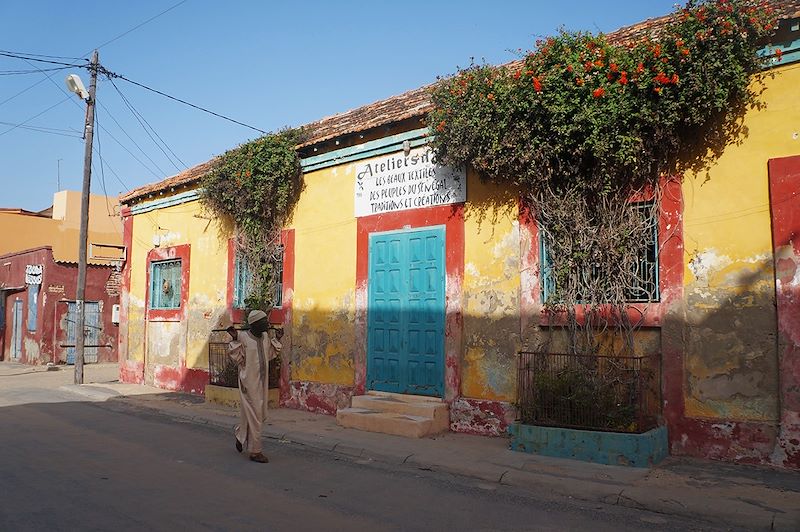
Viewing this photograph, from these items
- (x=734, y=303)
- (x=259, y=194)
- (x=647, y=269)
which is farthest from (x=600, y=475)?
(x=259, y=194)

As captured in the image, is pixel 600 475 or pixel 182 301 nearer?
pixel 600 475

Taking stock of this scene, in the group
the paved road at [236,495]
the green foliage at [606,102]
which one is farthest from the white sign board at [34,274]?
the green foliage at [606,102]

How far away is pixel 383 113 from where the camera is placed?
37.7 ft

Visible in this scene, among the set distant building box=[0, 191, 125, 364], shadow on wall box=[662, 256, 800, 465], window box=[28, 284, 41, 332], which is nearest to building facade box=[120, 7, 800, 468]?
shadow on wall box=[662, 256, 800, 465]

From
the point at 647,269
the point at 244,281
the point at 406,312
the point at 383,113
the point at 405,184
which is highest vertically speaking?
the point at 383,113

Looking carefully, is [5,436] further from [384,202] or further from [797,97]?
[797,97]

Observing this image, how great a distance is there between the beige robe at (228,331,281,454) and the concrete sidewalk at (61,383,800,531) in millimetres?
1072

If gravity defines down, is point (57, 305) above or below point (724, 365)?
above

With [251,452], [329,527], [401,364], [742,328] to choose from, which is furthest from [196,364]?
[742,328]

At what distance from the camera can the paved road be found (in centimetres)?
518

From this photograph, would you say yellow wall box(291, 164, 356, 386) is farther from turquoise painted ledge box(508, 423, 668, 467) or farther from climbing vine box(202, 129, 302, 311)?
turquoise painted ledge box(508, 423, 668, 467)

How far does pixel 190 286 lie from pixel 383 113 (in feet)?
20.2

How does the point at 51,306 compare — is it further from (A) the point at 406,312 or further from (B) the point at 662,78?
(B) the point at 662,78

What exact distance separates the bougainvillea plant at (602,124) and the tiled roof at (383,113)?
27 cm
